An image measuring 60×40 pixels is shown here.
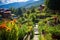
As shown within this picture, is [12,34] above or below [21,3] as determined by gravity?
above

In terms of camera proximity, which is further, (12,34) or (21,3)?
(21,3)

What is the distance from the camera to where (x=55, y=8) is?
2930cm

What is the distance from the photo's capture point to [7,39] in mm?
7211

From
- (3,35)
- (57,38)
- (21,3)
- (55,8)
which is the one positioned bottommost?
(21,3)

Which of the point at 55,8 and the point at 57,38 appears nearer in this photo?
the point at 57,38

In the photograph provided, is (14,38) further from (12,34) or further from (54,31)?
(54,31)

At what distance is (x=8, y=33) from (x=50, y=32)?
1668mm

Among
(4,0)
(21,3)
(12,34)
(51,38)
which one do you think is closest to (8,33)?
(12,34)

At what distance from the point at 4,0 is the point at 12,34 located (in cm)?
7322

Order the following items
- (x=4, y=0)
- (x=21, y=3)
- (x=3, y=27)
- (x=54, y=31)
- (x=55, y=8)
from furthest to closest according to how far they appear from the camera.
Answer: (x=21, y=3), (x=4, y=0), (x=55, y=8), (x=54, y=31), (x=3, y=27)

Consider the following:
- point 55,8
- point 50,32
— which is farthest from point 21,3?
point 50,32

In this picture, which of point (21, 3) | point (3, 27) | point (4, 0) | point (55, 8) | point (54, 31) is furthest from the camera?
point (21, 3)

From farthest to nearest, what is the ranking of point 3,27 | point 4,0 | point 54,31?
point 4,0 < point 54,31 < point 3,27

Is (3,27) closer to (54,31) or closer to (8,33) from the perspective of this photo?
(8,33)
